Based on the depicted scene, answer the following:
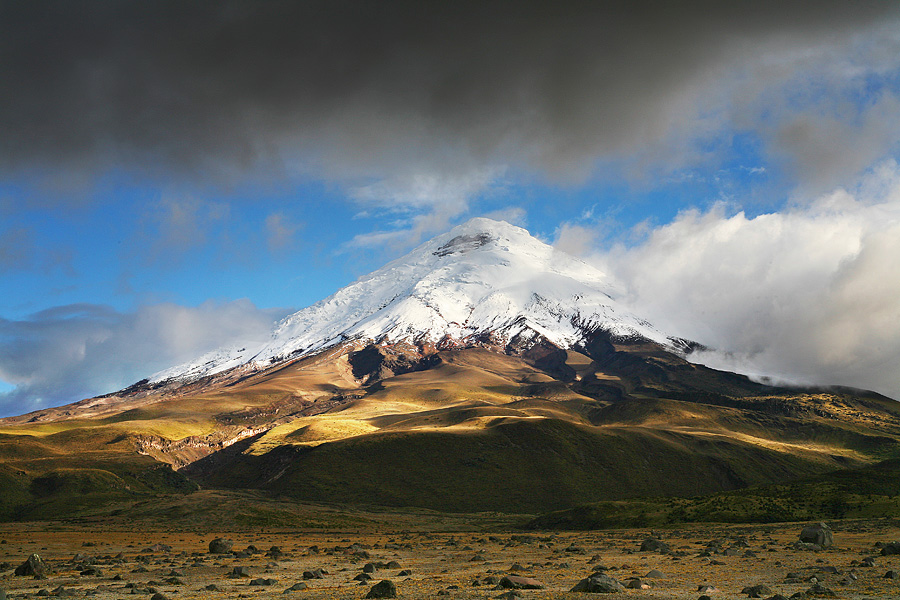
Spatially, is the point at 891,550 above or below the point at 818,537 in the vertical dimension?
above

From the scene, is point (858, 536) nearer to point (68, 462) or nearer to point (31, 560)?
point (31, 560)

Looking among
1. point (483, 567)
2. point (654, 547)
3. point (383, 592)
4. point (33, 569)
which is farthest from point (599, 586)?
point (33, 569)

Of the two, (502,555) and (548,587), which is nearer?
(548,587)

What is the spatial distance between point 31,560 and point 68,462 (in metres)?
182

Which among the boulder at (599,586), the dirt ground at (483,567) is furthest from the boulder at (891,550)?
the boulder at (599,586)

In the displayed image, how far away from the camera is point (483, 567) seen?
4691 centimetres

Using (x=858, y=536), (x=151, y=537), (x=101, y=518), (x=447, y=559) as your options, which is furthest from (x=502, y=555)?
(x=101, y=518)

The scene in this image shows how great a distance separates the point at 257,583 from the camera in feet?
124

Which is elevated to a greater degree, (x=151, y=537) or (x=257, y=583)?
(x=257, y=583)

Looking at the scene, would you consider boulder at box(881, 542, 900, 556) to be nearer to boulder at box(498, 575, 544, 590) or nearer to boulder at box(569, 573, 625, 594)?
boulder at box(569, 573, 625, 594)

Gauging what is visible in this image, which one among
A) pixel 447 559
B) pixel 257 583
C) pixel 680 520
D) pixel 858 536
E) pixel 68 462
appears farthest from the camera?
pixel 68 462

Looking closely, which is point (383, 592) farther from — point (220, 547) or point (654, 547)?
point (220, 547)

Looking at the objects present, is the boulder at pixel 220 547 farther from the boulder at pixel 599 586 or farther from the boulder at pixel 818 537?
the boulder at pixel 818 537

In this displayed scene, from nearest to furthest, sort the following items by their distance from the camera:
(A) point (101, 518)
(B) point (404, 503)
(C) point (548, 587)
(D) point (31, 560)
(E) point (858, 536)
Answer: (C) point (548, 587)
(D) point (31, 560)
(E) point (858, 536)
(A) point (101, 518)
(B) point (404, 503)
